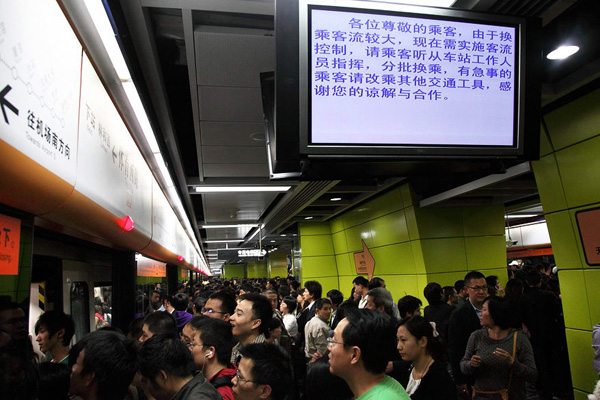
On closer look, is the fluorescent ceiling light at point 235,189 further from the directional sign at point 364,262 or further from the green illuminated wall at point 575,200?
the green illuminated wall at point 575,200

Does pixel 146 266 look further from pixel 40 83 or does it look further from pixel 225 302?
pixel 40 83

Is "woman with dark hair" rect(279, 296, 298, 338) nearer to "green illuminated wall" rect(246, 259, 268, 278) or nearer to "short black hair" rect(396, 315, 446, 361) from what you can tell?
"short black hair" rect(396, 315, 446, 361)

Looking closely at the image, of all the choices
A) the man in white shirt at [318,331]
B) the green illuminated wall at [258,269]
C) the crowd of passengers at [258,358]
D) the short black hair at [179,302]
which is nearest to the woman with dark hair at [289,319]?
the man in white shirt at [318,331]

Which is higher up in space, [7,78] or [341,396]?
[7,78]

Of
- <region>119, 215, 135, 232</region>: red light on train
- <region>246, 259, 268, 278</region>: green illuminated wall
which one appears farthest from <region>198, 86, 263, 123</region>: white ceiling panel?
<region>246, 259, 268, 278</region>: green illuminated wall

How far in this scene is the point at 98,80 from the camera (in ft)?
8.57

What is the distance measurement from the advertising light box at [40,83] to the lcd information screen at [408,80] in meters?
1.12

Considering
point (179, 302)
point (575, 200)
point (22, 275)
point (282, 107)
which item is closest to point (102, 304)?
point (179, 302)

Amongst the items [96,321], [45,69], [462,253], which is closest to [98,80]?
[45,69]

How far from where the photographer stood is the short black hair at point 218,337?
8.92 feet

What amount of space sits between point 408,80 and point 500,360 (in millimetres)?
2343

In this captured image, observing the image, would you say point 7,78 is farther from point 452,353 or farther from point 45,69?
point 452,353

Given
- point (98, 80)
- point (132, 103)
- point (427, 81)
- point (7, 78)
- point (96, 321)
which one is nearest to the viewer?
point (7, 78)

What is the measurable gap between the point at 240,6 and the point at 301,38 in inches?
Answer: 30.7
